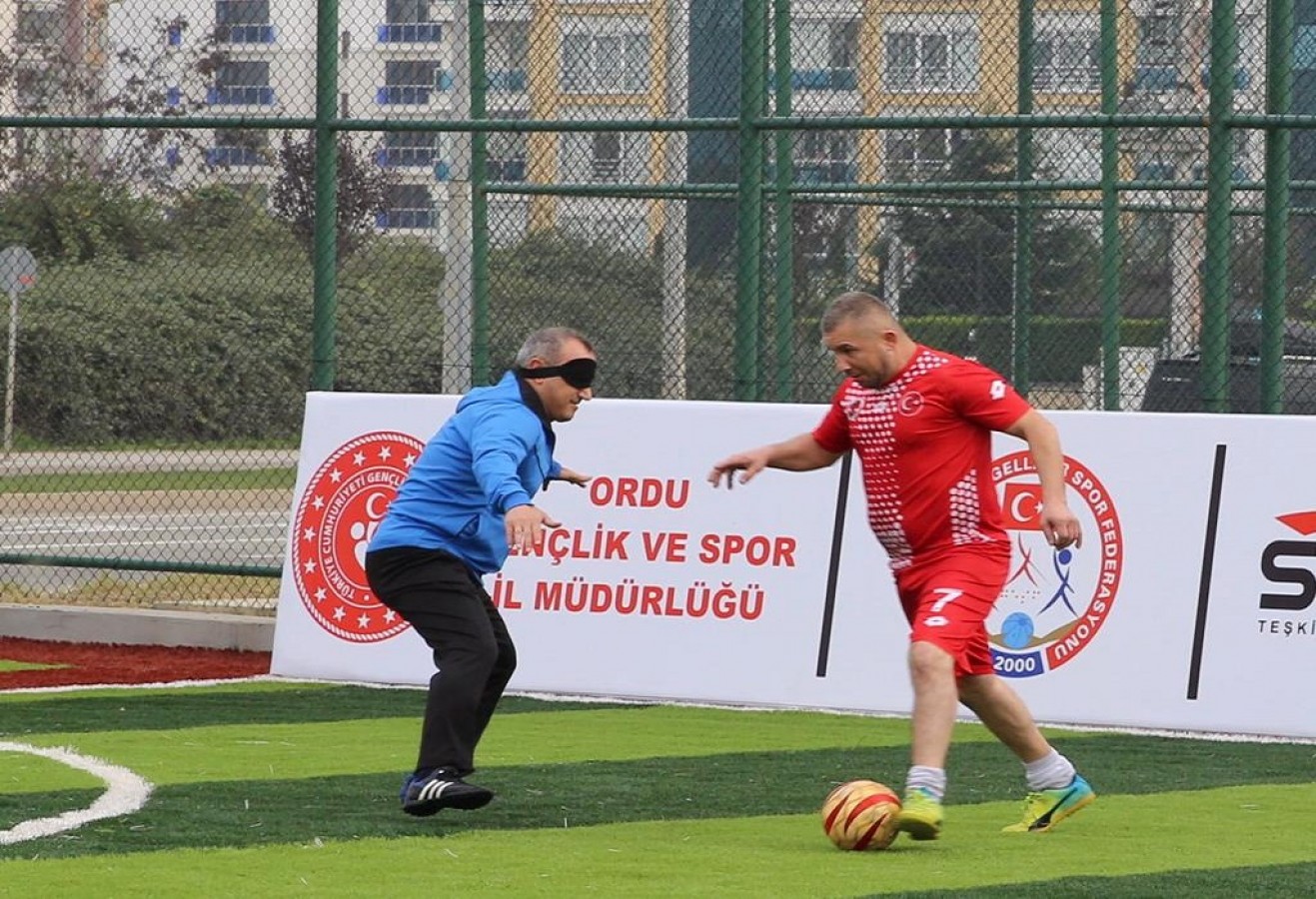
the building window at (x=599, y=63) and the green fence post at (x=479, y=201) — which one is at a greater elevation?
the building window at (x=599, y=63)

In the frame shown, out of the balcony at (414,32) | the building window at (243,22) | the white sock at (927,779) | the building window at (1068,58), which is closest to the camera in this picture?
the white sock at (927,779)

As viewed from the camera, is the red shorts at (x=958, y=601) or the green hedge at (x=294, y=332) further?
the green hedge at (x=294, y=332)

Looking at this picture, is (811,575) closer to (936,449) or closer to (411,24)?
(936,449)

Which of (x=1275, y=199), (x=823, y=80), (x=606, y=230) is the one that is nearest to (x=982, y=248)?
(x=823, y=80)

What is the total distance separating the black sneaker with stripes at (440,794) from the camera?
23.6 ft

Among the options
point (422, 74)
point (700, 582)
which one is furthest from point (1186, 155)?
point (700, 582)

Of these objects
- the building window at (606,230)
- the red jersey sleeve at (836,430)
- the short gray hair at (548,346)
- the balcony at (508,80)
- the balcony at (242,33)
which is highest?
the balcony at (242,33)

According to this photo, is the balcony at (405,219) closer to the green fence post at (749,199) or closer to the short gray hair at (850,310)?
the green fence post at (749,199)

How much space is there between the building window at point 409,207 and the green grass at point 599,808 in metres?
3.54

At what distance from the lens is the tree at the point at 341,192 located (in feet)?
44.0

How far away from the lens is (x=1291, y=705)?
31.7 feet

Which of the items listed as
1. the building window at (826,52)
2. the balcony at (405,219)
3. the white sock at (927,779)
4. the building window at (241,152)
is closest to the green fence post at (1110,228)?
the building window at (826,52)

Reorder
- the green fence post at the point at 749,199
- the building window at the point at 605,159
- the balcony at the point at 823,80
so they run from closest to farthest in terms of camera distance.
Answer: the green fence post at the point at 749,199 < the balcony at the point at 823,80 < the building window at the point at 605,159

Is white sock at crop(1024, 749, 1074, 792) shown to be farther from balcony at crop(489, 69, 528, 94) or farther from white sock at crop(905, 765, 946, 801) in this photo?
balcony at crop(489, 69, 528, 94)
